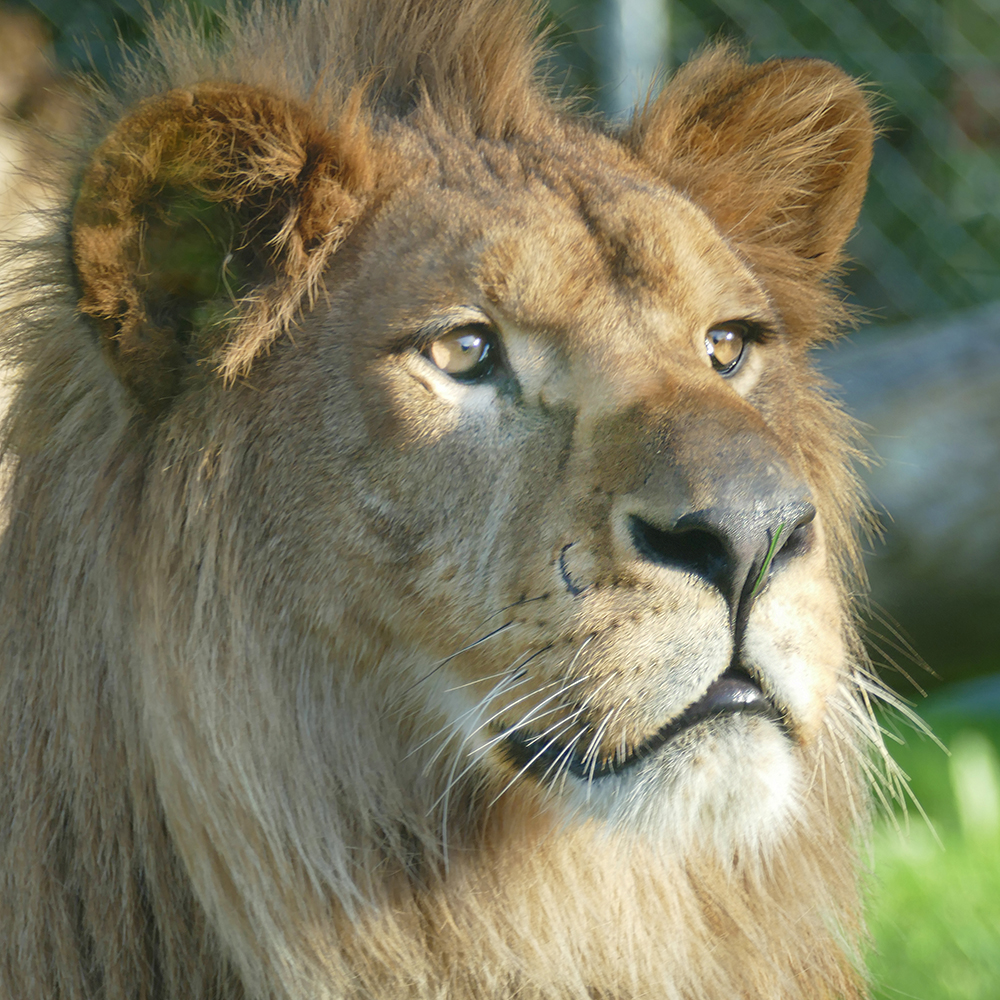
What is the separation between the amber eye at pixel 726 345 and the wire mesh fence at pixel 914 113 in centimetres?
267

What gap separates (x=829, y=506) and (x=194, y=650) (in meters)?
1.07

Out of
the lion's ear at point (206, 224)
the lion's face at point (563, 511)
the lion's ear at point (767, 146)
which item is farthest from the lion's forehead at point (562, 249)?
the lion's ear at point (767, 146)

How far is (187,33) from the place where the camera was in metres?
1.96

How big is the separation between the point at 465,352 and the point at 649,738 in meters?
0.56

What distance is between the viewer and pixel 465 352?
1.72 meters

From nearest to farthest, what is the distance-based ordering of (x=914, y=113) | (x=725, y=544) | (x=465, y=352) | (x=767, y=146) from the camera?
(x=725, y=544) < (x=465, y=352) < (x=767, y=146) < (x=914, y=113)

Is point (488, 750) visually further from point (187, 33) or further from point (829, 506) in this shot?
point (187, 33)

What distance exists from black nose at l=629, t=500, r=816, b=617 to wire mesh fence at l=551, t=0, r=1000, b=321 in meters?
3.25

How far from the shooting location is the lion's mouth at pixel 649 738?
4.98 feet

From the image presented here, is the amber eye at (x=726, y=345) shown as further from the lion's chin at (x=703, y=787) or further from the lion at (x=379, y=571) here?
the lion's chin at (x=703, y=787)

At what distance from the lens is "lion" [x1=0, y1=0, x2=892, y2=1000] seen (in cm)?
156

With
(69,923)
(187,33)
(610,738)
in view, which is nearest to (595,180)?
(187,33)

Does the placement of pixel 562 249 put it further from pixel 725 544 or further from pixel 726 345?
pixel 725 544

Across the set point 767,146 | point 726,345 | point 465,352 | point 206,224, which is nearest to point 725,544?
point 465,352
